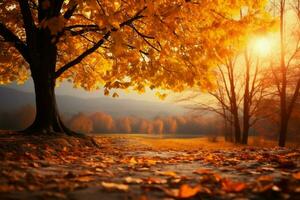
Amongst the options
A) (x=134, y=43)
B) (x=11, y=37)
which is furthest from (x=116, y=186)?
(x=11, y=37)

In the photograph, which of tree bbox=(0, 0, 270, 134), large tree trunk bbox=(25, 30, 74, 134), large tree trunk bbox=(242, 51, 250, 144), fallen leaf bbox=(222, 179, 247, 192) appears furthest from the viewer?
large tree trunk bbox=(242, 51, 250, 144)

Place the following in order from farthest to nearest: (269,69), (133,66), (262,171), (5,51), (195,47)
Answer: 1. (269,69)
2. (5,51)
3. (133,66)
4. (195,47)
5. (262,171)

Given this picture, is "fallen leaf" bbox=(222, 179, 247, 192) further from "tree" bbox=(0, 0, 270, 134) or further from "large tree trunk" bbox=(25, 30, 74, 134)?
"large tree trunk" bbox=(25, 30, 74, 134)

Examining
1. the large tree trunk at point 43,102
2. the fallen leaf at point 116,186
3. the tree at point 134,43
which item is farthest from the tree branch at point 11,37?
the fallen leaf at point 116,186

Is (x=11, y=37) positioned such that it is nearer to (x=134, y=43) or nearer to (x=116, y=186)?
(x=134, y=43)

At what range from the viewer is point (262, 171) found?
584cm

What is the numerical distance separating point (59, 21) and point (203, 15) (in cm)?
506

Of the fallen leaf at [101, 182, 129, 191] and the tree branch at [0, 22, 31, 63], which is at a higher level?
the tree branch at [0, 22, 31, 63]

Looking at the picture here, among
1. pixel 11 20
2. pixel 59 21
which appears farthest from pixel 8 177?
pixel 11 20

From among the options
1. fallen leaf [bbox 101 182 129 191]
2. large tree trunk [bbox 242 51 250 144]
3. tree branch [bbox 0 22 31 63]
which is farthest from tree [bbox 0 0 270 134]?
large tree trunk [bbox 242 51 250 144]

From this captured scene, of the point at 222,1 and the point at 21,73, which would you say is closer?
the point at 222,1

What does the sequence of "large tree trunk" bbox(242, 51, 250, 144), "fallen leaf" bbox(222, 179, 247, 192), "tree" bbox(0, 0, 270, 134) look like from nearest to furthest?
"fallen leaf" bbox(222, 179, 247, 192) → "tree" bbox(0, 0, 270, 134) → "large tree trunk" bbox(242, 51, 250, 144)

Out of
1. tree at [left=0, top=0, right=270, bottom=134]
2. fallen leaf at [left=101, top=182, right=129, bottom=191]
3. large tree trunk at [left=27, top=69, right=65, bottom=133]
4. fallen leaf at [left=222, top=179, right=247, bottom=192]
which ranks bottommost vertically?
fallen leaf at [left=101, top=182, right=129, bottom=191]

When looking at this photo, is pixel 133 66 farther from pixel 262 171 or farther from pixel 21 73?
pixel 21 73
